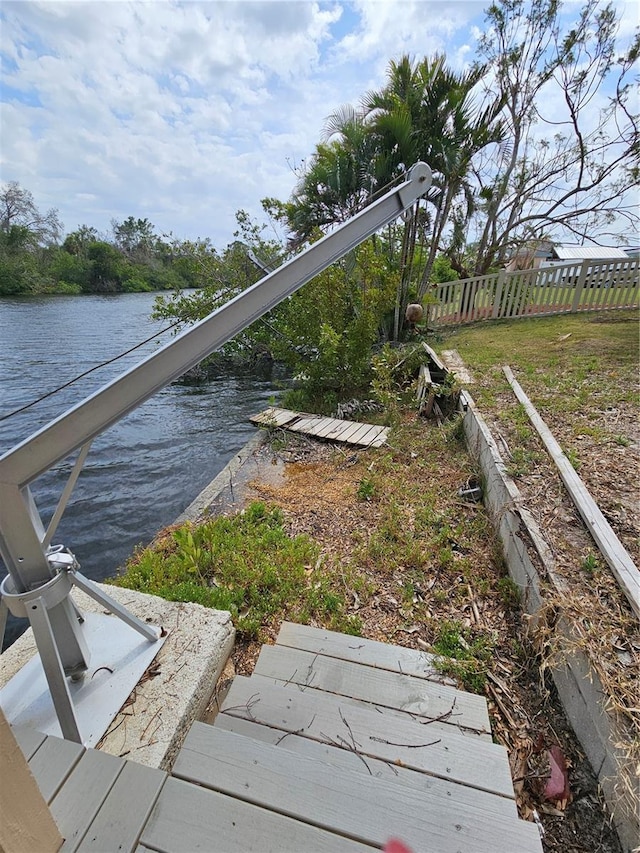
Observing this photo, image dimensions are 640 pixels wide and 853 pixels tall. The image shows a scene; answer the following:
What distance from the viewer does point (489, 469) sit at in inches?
132

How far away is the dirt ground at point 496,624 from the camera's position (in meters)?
1.45

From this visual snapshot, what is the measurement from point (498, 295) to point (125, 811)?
1075 centimetres

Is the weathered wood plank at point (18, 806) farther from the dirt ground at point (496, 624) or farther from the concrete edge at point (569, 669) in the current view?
the concrete edge at point (569, 669)

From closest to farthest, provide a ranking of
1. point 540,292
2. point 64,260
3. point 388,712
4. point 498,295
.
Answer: point 388,712 → point 540,292 → point 498,295 → point 64,260

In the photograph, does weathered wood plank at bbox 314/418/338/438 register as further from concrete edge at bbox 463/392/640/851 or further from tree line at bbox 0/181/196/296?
tree line at bbox 0/181/196/296

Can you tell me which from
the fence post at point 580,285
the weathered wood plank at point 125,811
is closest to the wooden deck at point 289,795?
the weathered wood plank at point 125,811

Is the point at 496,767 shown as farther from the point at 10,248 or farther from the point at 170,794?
the point at 10,248

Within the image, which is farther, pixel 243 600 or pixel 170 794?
pixel 243 600

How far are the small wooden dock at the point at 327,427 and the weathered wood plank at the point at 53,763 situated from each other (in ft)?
13.8

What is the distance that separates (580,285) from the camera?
28.1 ft

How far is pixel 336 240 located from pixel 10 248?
122ft

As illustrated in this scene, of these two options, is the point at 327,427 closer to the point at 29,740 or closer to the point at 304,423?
the point at 304,423

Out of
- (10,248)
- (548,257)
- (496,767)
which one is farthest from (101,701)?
(10,248)

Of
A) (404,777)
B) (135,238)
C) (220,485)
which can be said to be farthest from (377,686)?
(135,238)
